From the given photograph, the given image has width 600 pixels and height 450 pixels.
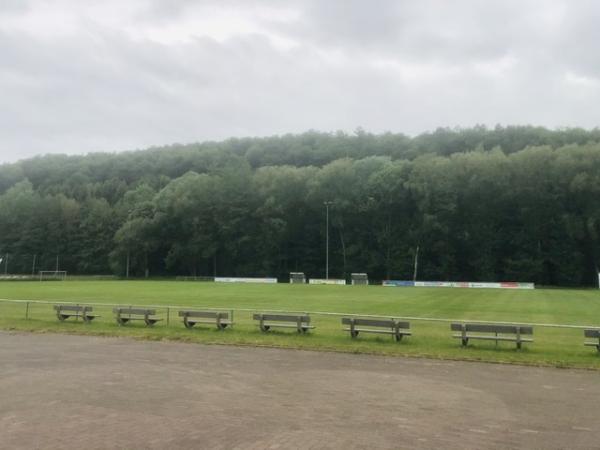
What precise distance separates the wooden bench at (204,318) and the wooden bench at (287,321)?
1.24m

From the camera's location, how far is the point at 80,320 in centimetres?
2188

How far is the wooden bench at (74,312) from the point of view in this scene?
20922 mm

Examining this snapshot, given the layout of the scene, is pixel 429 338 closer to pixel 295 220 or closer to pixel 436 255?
pixel 436 255

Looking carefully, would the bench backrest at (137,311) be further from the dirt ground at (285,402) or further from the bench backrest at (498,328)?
the bench backrest at (498,328)

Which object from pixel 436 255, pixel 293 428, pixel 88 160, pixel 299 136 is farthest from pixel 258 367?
pixel 88 160

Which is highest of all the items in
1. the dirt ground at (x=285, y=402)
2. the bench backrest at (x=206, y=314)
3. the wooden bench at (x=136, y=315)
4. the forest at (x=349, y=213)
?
the forest at (x=349, y=213)

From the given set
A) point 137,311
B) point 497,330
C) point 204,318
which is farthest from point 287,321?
point 497,330

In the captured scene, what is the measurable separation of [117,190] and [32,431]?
395ft

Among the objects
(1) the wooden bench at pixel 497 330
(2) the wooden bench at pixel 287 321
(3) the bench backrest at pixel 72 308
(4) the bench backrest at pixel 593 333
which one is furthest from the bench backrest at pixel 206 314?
(4) the bench backrest at pixel 593 333

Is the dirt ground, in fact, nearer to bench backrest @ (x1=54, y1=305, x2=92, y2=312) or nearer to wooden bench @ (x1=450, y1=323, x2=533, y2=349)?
wooden bench @ (x1=450, y1=323, x2=533, y2=349)

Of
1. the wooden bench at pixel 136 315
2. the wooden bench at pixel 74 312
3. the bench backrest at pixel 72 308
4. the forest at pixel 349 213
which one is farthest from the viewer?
the forest at pixel 349 213

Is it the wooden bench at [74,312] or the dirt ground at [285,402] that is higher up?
the wooden bench at [74,312]

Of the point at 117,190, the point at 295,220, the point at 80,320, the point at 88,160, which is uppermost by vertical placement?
the point at 88,160

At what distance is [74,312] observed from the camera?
21109 millimetres
